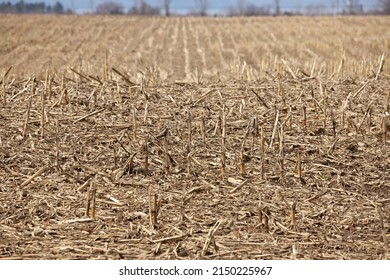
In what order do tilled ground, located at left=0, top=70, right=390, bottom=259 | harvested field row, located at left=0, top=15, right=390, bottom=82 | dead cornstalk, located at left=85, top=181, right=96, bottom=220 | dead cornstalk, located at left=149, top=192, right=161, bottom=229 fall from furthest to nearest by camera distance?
harvested field row, located at left=0, top=15, right=390, bottom=82, dead cornstalk, located at left=85, top=181, right=96, bottom=220, dead cornstalk, located at left=149, top=192, right=161, bottom=229, tilled ground, located at left=0, top=70, right=390, bottom=259

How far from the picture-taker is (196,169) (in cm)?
466

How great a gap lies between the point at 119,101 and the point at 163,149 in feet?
4.27

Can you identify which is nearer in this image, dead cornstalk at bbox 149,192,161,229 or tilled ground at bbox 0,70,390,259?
tilled ground at bbox 0,70,390,259

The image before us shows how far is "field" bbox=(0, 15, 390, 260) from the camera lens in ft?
12.2

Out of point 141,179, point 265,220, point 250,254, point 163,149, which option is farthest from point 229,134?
point 250,254

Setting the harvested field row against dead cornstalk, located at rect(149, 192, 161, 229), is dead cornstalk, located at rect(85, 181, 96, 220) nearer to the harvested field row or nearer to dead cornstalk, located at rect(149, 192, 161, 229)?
dead cornstalk, located at rect(149, 192, 161, 229)

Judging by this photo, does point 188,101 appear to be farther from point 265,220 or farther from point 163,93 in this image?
point 265,220

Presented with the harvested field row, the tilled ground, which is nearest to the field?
the tilled ground

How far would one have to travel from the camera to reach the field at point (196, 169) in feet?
12.2

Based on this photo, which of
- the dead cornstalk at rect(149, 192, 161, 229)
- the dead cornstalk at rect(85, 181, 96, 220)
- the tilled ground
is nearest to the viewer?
the tilled ground

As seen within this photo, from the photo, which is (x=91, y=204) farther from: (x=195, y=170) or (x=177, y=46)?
(x=177, y=46)

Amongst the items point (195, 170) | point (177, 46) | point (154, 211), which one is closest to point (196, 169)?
point (195, 170)

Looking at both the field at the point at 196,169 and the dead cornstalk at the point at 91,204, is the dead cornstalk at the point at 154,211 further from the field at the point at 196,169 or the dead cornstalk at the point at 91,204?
the dead cornstalk at the point at 91,204

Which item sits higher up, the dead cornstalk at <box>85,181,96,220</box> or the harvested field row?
the dead cornstalk at <box>85,181,96,220</box>
